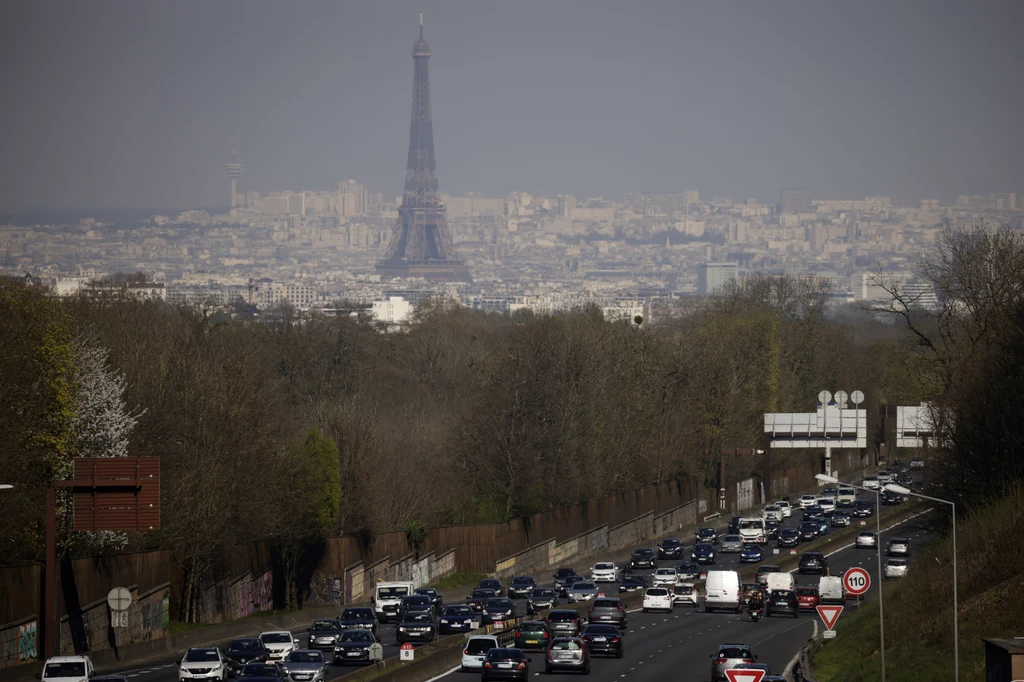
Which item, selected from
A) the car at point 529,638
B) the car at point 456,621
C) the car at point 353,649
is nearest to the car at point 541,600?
the car at point 456,621

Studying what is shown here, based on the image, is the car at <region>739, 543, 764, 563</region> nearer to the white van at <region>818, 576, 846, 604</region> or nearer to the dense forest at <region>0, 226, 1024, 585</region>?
the dense forest at <region>0, 226, 1024, 585</region>

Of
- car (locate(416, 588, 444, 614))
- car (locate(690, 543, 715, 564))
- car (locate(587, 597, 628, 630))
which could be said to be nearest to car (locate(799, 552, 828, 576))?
car (locate(690, 543, 715, 564))

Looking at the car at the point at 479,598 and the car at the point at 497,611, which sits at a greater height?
the car at the point at 497,611

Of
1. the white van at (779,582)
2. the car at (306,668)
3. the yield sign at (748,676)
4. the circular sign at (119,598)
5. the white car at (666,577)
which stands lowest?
the white car at (666,577)

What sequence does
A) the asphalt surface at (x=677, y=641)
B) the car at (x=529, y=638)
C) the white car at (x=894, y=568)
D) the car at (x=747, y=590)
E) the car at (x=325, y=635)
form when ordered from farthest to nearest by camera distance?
the white car at (x=894, y=568) < the car at (x=747, y=590) < the car at (x=325, y=635) < the car at (x=529, y=638) < the asphalt surface at (x=677, y=641)

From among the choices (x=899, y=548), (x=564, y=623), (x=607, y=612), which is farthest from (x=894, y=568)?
(x=564, y=623)

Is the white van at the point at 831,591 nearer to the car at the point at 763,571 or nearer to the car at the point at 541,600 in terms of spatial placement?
the car at the point at 763,571
